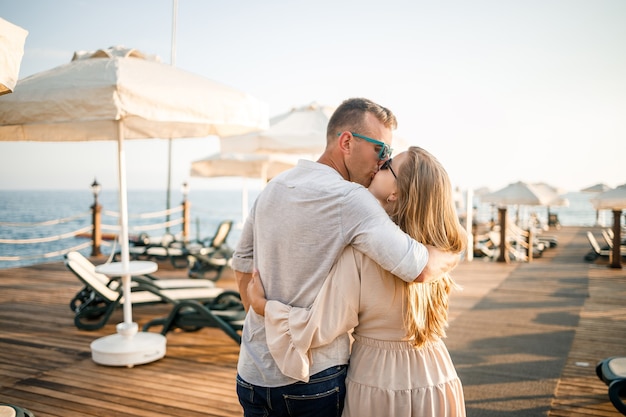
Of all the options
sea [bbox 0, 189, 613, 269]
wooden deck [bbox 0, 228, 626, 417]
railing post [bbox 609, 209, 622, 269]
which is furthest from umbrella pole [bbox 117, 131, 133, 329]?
railing post [bbox 609, 209, 622, 269]

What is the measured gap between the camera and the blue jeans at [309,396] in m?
1.73

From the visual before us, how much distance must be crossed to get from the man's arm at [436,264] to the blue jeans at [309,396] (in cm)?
46

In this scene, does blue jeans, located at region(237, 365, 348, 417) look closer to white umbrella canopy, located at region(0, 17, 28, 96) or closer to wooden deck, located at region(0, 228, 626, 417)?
white umbrella canopy, located at region(0, 17, 28, 96)

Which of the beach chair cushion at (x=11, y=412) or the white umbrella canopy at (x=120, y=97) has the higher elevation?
the white umbrella canopy at (x=120, y=97)

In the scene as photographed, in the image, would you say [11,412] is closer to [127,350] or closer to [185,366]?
[127,350]

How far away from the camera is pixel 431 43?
22109mm

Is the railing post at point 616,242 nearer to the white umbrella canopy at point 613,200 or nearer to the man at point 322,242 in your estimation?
the white umbrella canopy at point 613,200

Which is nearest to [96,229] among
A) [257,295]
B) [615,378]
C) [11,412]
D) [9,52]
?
[11,412]

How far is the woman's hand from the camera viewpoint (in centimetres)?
180

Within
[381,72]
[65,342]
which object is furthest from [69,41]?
[65,342]

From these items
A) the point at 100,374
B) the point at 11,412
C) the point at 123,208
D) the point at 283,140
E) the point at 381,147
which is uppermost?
the point at 283,140

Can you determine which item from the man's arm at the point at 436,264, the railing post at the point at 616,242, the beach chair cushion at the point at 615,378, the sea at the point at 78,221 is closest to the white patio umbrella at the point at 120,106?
the man's arm at the point at 436,264

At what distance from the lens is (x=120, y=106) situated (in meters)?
3.77

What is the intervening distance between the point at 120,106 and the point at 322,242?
270cm
